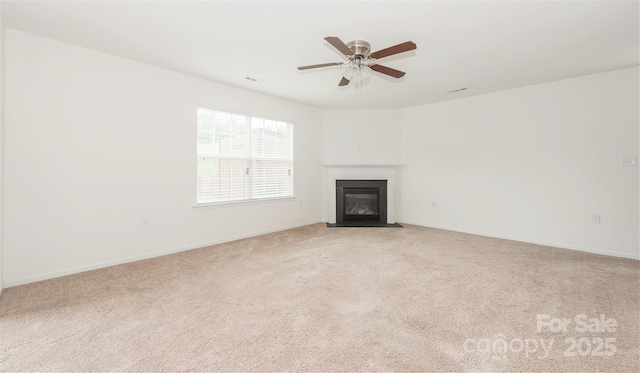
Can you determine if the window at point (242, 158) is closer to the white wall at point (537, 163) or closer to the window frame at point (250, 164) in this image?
the window frame at point (250, 164)

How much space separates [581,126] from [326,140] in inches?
162

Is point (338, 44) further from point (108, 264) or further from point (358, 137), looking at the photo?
point (358, 137)

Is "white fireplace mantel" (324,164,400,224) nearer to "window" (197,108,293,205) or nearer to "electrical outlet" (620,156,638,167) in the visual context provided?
"window" (197,108,293,205)

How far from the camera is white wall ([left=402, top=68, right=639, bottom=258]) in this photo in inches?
146

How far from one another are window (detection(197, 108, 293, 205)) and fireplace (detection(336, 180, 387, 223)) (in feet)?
3.78

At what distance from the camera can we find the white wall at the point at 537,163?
372 centimetres

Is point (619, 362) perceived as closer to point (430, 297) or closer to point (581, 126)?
point (430, 297)

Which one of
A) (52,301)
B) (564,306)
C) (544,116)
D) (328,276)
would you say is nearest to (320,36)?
(328,276)

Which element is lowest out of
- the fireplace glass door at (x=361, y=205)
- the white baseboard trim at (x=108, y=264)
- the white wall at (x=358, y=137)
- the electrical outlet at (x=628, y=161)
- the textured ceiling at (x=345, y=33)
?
the white baseboard trim at (x=108, y=264)

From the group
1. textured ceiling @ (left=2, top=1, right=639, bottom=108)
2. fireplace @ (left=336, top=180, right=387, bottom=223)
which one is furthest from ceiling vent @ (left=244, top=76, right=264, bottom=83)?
fireplace @ (left=336, top=180, right=387, bottom=223)

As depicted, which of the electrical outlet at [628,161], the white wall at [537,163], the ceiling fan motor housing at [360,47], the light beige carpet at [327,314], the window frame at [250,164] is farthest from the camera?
the window frame at [250,164]

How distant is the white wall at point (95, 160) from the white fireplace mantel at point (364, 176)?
2271 millimetres

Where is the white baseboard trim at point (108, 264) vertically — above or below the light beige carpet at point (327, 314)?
above

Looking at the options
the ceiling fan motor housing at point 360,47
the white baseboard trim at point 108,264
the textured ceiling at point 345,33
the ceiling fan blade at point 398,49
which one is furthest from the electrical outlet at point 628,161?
the white baseboard trim at point 108,264
